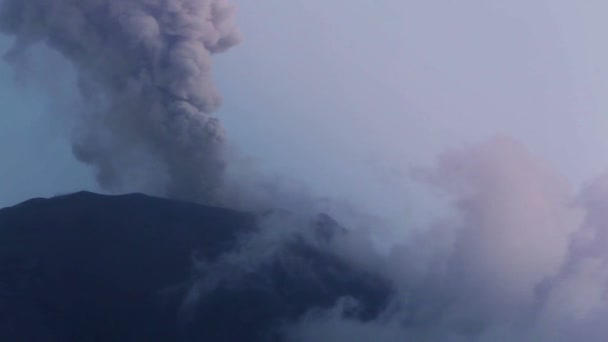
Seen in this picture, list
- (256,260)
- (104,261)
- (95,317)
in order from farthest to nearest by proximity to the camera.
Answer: (256,260) → (104,261) → (95,317)

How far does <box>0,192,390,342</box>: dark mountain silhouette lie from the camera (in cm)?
5434

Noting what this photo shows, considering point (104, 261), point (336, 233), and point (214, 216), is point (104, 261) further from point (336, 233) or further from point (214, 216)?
point (336, 233)

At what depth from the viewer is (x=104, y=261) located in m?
59.0

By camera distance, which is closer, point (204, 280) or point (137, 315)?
point (137, 315)

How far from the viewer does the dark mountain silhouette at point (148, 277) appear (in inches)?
2140

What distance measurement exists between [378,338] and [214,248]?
473 inches

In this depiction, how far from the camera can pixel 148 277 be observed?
5831 centimetres

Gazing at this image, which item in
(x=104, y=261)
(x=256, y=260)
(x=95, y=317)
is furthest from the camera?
(x=256, y=260)

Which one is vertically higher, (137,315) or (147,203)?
(147,203)

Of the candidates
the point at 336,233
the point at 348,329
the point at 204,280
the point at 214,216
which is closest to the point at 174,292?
the point at 204,280

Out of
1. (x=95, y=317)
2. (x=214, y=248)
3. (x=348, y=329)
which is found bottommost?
(x=95, y=317)

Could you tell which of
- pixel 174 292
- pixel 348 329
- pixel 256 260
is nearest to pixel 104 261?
pixel 174 292

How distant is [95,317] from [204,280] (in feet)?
24.6

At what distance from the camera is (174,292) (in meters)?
57.7
